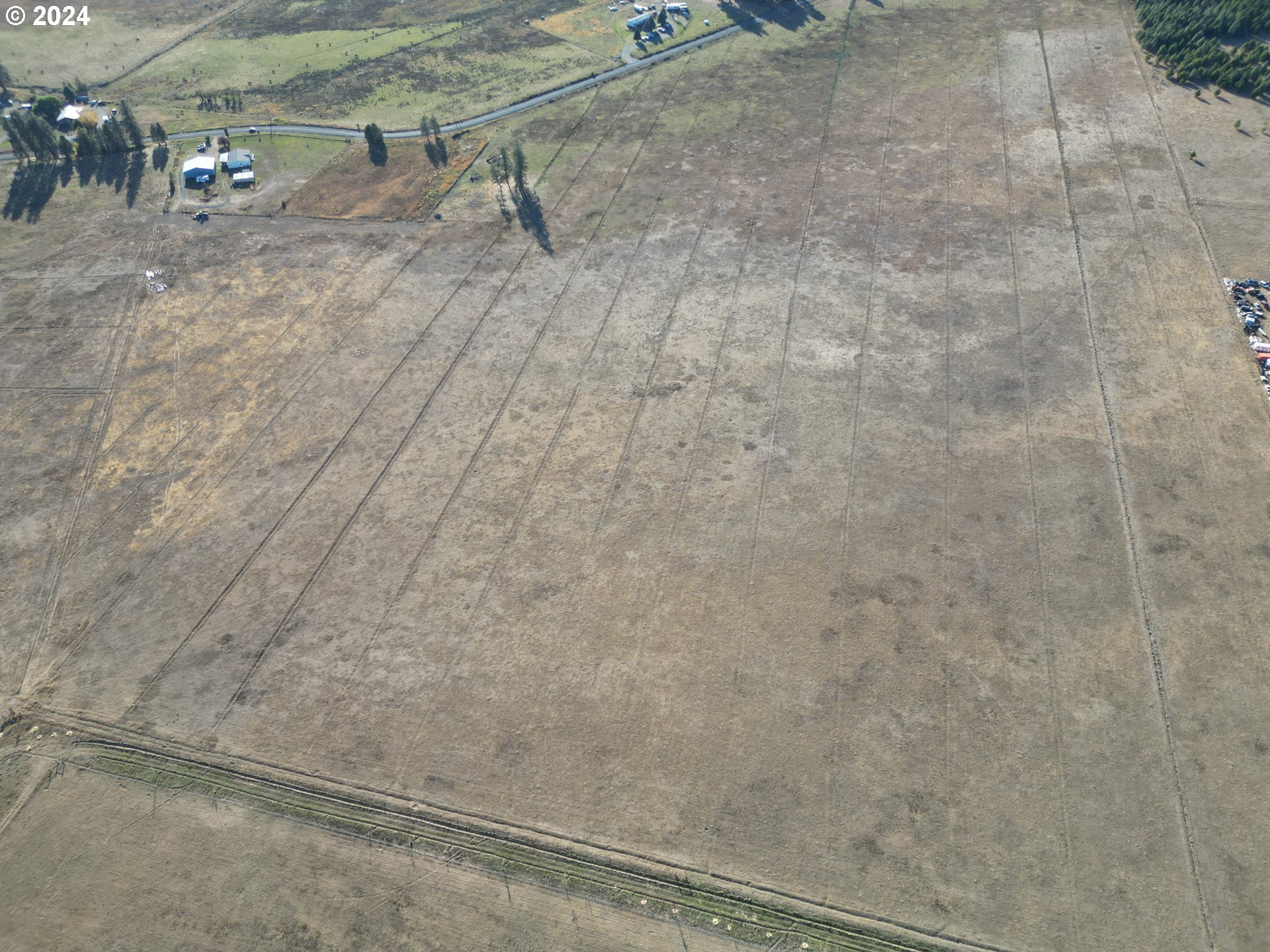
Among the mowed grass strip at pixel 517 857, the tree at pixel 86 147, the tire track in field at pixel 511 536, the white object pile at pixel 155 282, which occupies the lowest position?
the mowed grass strip at pixel 517 857

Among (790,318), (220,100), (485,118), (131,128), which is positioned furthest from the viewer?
(220,100)

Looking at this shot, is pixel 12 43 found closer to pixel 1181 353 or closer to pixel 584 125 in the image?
pixel 584 125

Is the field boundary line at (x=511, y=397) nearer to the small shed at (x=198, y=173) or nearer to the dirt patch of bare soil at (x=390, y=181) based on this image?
the dirt patch of bare soil at (x=390, y=181)

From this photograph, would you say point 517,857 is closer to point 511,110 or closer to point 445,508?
point 445,508

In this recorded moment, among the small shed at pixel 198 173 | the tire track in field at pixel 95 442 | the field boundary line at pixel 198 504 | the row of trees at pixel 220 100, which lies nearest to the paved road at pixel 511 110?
the row of trees at pixel 220 100

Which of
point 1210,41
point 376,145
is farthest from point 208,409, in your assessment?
point 1210,41
